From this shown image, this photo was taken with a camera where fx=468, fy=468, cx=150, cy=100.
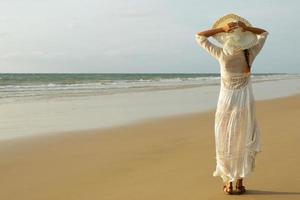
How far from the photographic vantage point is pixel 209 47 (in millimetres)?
5020

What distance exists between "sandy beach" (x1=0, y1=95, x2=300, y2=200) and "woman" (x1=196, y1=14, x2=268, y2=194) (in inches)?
13.7

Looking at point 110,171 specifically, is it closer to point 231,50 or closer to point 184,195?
point 184,195

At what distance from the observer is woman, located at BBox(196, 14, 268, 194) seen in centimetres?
494

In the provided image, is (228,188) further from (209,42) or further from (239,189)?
(209,42)

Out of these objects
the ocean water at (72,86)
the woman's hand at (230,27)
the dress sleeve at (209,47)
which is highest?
the woman's hand at (230,27)

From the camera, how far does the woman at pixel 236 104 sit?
194 inches

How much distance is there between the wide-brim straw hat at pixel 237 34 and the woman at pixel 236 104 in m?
0.01

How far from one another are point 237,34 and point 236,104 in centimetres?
74

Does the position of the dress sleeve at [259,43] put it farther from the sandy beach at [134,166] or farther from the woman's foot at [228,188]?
the sandy beach at [134,166]

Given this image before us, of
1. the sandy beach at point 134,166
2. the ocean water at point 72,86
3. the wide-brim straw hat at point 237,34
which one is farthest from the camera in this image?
the ocean water at point 72,86

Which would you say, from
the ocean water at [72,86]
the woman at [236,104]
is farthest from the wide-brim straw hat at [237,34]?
the ocean water at [72,86]

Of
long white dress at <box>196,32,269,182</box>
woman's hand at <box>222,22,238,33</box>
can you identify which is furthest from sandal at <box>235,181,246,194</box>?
woman's hand at <box>222,22,238,33</box>

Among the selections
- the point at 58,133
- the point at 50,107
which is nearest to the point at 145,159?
the point at 58,133

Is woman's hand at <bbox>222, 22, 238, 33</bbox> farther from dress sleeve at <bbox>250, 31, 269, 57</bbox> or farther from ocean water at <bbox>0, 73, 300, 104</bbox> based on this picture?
ocean water at <bbox>0, 73, 300, 104</bbox>
